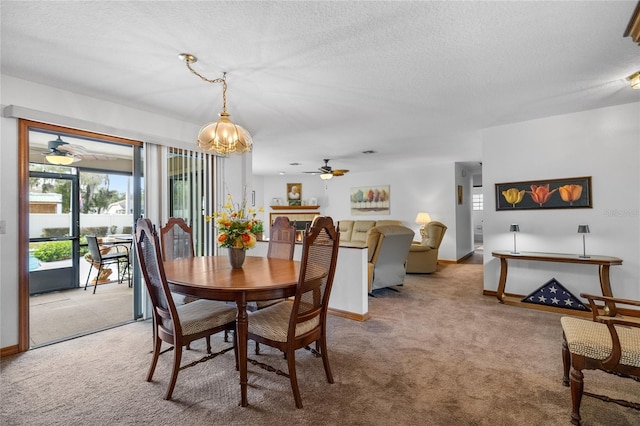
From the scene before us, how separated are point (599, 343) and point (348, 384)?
1464 mm

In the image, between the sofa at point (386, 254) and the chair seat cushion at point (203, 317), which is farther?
the sofa at point (386, 254)

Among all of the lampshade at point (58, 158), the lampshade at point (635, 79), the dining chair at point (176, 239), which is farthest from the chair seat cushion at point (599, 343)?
the lampshade at point (58, 158)

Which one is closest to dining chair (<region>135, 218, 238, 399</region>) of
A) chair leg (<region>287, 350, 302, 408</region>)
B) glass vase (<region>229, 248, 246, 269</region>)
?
glass vase (<region>229, 248, 246, 269</region>)

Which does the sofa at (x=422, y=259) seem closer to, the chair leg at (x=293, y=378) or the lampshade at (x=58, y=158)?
the chair leg at (x=293, y=378)

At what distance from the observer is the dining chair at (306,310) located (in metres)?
1.83

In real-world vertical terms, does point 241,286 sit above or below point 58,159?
below

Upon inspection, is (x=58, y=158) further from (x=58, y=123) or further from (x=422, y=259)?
(x=422, y=259)

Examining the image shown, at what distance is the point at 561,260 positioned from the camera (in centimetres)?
346

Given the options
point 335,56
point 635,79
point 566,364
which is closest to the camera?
point 566,364

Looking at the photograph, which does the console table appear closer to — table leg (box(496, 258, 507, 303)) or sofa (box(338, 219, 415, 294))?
table leg (box(496, 258, 507, 303))

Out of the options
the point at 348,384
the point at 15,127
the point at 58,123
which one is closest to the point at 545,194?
the point at 348,384

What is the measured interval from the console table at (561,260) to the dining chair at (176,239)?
376 centimetres

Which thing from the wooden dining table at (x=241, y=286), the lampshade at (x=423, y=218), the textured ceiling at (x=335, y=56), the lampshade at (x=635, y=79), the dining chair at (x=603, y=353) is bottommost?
the dining chair at (x=603, y=353)

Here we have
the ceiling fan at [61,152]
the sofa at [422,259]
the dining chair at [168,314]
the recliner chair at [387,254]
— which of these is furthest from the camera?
the sofa at [422,259]
